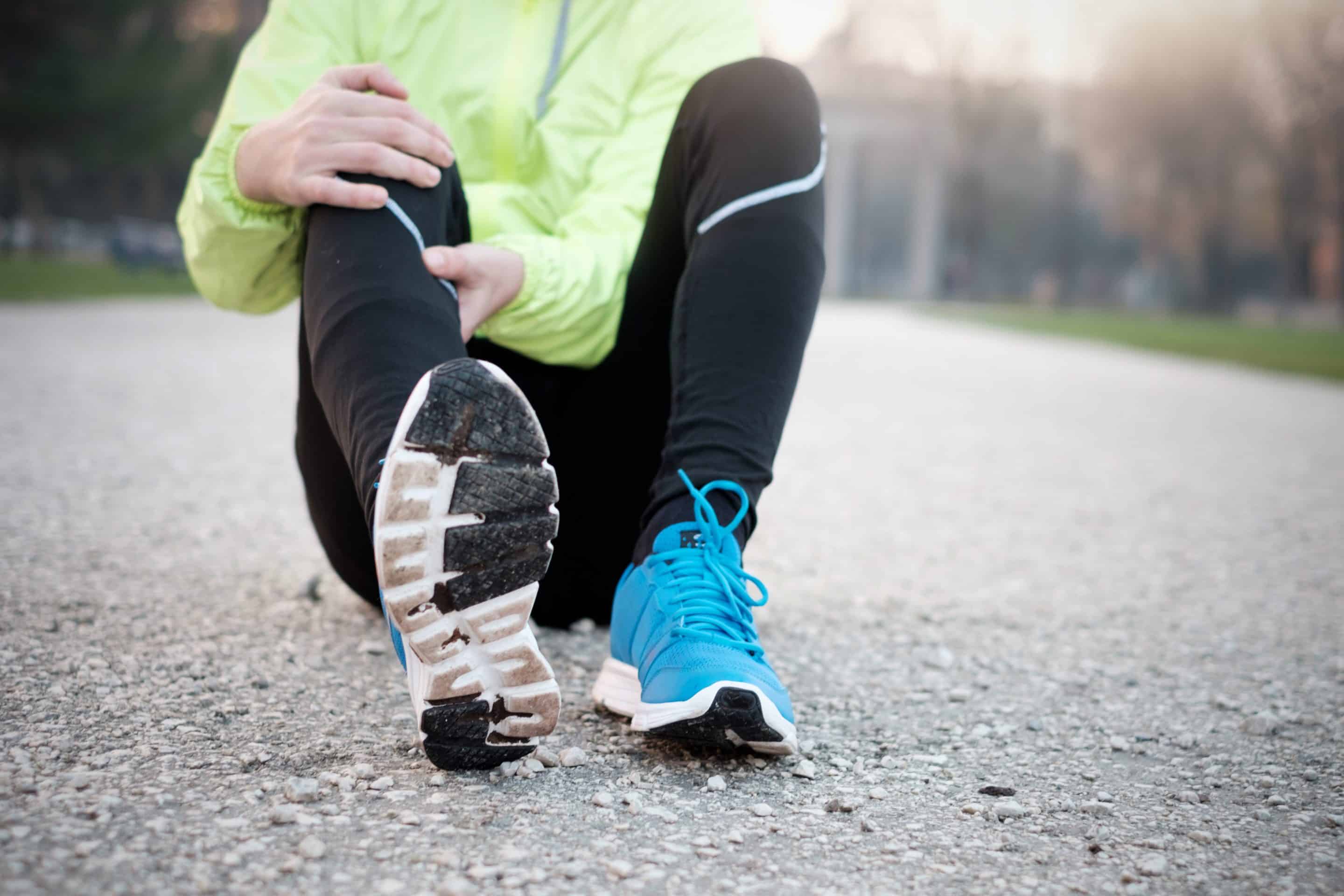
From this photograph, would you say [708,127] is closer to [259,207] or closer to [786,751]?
[259,207]

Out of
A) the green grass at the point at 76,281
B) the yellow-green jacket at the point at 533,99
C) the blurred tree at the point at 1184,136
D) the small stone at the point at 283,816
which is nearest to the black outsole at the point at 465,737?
the small stone at the point at 283,816

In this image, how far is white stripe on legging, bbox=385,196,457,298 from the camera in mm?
1049

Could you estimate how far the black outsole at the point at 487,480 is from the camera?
0.82m

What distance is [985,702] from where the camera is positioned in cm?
133

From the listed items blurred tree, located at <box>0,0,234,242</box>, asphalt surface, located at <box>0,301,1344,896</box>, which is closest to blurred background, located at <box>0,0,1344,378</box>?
blurred tree, located at <box>0,0,234,242</box>

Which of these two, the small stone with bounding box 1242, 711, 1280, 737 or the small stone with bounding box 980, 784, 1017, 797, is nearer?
the small stone with bounding box 980, 784, 1017, 797

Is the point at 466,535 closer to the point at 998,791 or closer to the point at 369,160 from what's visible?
the point at 369,160

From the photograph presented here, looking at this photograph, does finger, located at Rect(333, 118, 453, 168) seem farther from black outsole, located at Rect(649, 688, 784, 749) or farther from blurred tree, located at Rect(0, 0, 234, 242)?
blurred tree, located at Rect(0, 0, 234, 242)

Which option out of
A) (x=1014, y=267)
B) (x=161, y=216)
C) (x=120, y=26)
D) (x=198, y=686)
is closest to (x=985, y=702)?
(x=198, y=686)

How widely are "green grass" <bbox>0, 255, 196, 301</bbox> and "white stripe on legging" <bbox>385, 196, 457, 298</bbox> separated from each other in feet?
32.2

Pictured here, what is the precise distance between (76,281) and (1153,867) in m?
15.2

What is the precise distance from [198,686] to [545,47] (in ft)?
2.63

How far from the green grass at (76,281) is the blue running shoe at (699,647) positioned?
9.94 meters

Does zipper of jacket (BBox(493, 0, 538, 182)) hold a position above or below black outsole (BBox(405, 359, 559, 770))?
above
